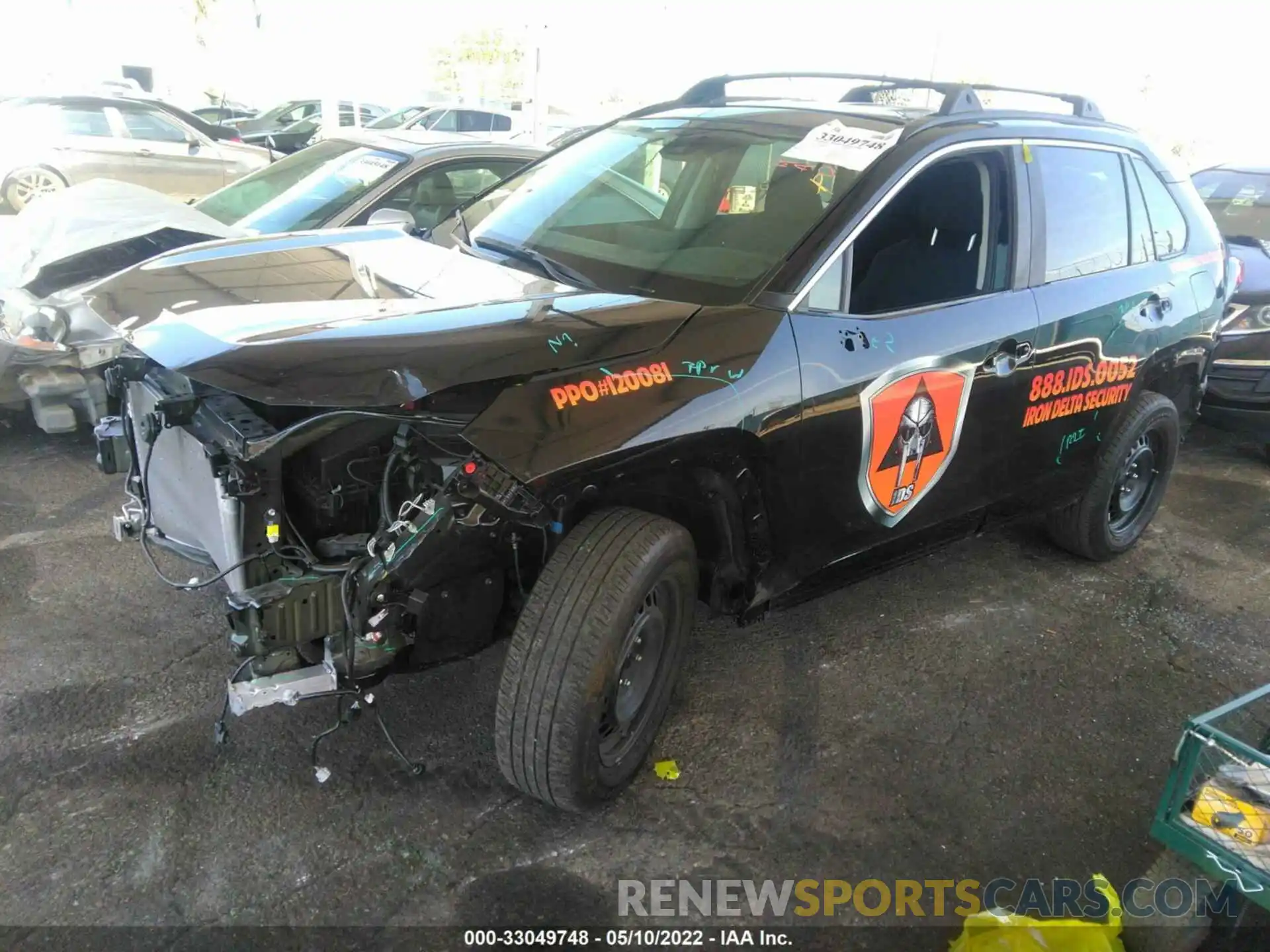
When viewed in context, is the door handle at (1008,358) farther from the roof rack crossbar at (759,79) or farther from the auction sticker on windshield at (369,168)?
the auction sticker on windshield at (369,168)

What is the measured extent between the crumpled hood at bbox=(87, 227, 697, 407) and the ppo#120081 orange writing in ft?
0.19

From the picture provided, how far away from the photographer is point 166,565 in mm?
3777

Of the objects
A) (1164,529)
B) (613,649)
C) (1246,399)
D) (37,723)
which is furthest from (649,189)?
(1246,399)

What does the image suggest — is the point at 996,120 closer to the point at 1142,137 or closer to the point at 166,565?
the point at 1142,137

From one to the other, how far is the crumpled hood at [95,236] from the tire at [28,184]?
673 cm

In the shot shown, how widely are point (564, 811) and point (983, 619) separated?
2031mm

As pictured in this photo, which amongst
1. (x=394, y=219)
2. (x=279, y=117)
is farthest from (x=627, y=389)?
(x=279, y=117)

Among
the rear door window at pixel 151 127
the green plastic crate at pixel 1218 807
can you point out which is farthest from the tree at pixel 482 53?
the green plastic crate at pixel 1218 807

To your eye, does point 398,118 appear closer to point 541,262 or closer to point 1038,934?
point 541,262

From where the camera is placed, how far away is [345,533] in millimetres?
2506

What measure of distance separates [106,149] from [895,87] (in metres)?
10.0

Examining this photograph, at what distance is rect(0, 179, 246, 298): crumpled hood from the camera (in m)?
4.14

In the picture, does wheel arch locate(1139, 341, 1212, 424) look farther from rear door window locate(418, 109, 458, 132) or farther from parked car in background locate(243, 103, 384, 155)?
rear door window locate(418, 109, 458, 132)

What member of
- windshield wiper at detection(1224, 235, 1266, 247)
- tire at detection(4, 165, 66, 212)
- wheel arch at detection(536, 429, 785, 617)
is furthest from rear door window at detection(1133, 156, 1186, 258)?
tire at detection(4, 165, 66, 212)
